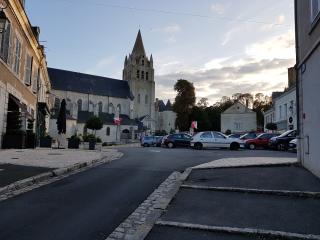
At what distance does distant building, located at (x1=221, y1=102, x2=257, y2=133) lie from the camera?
77250 millimetres

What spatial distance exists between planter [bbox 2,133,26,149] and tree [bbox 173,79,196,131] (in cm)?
5455

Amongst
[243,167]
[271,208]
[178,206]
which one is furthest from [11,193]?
[243,167]

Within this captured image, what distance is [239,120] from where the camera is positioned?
255 ft

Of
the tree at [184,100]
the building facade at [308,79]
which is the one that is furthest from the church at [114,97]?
the building facade at [308,79]

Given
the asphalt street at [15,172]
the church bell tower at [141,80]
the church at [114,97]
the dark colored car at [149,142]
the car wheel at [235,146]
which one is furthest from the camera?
the church bell tower at [141,80]

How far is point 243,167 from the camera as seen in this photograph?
10.6 metres

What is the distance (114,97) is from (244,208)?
8023 cm

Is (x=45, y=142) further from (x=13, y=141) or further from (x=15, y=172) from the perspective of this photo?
(x=15, y=172)

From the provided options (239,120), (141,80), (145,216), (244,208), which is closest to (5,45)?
(145,216)

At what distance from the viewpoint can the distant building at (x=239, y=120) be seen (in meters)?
77.2

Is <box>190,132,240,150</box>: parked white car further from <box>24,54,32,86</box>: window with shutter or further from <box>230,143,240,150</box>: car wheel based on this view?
<box>24,54,32,86</box>: window with shutter

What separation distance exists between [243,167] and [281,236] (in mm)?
6371

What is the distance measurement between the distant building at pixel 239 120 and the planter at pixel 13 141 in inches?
2506

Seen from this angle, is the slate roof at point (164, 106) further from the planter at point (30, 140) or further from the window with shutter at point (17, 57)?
the window with shutter at point (17, 57)
